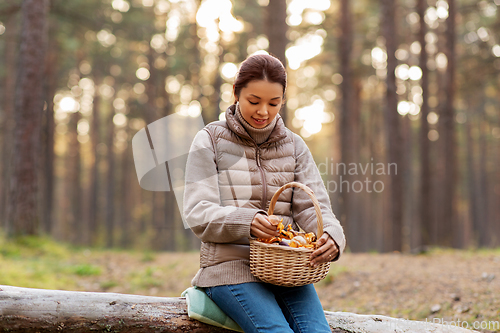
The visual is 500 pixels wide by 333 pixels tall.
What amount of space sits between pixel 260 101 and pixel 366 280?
457cm

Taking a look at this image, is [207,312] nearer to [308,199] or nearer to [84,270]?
[308,199]

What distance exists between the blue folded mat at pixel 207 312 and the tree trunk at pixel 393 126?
8361 mm

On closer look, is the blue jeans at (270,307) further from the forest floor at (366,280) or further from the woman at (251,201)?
the forest floor at (366,280)

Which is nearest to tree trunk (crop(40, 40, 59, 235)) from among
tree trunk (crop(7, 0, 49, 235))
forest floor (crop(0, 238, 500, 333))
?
tree trunk (crop(7, 0, 49, 235))

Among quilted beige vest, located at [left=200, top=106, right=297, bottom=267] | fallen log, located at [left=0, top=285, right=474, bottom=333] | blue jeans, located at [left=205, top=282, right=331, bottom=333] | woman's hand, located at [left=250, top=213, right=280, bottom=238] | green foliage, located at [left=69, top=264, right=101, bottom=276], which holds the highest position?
quilted beige vest, located at [left=200, top=106, right=297, bottom=267]

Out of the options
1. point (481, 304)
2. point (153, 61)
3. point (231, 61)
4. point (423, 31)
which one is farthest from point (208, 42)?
point (481, 304)

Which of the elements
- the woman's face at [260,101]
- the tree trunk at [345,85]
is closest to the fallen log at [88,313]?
the woman's face at [260,101]

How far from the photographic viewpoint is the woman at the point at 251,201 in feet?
7.41

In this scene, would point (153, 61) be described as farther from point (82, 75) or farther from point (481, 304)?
point (481, 304)

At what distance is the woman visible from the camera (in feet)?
7.41

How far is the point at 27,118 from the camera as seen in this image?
905cm

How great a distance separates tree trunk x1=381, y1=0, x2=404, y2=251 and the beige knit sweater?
7.88m

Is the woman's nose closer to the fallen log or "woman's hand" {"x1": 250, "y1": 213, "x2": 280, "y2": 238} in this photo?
"woman's hand" {"x1": 250, "y1": 213, "x2": 280, "y2": 238}

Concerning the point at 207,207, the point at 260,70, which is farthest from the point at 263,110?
the point at 207,207
